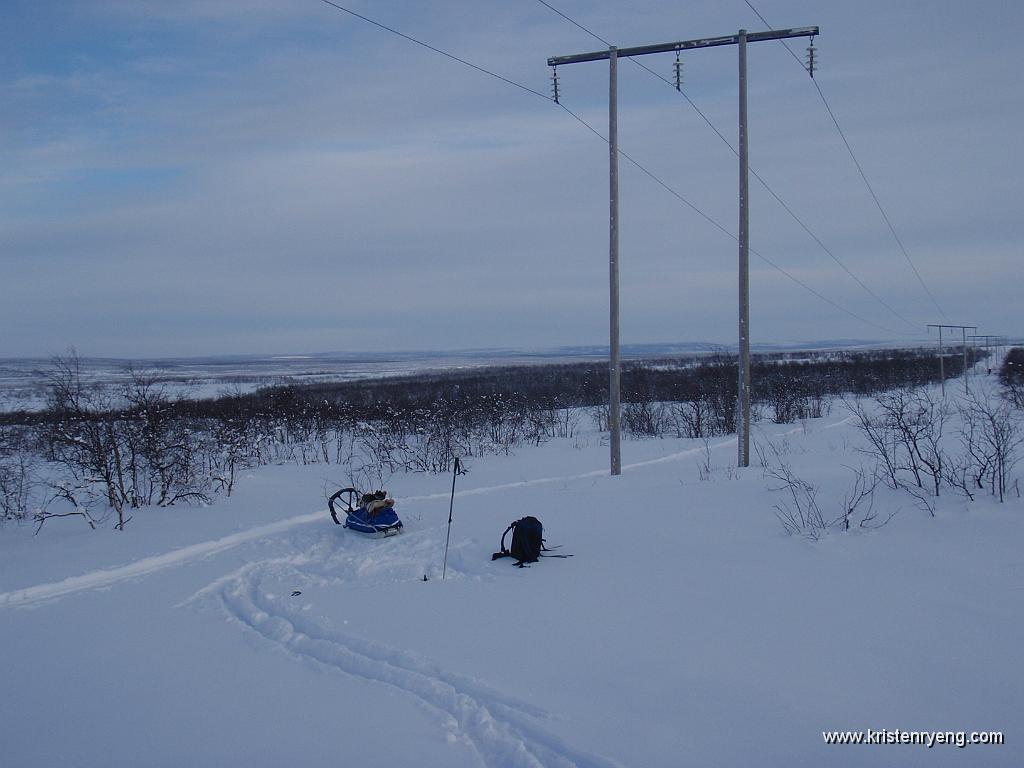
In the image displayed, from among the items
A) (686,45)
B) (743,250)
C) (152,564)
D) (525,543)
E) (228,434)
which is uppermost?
(686,45)

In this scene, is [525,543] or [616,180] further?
[616,180]

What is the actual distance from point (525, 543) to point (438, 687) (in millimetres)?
2747

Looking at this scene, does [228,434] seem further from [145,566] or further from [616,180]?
[616,180]

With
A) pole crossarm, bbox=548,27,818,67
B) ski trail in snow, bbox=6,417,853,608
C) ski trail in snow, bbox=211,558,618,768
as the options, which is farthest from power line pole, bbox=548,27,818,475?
ski trail in snow, bbox=211,558,618,768

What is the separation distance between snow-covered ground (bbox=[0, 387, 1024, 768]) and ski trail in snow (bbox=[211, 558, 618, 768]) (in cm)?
2

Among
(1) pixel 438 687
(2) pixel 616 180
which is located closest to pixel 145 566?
(1) pixel 438 687

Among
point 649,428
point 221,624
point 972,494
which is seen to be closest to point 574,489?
point 972,494

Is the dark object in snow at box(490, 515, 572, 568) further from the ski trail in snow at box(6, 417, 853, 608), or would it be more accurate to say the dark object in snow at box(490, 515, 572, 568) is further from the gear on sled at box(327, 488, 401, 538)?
the ski trail in snow at box(6, 417, 853, 608)

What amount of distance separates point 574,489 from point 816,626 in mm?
6858

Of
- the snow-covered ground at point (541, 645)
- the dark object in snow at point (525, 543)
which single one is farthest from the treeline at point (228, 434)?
the dark object in snow at point (525, 543)

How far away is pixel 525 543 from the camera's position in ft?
23.7

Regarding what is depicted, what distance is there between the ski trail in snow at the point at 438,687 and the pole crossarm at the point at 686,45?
1120cm

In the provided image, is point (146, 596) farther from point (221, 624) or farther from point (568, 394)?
point (568, 394)

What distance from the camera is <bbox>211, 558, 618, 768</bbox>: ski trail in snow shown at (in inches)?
149
